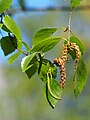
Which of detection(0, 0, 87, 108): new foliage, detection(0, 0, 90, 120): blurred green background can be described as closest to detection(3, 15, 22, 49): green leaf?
detection(0, 0, 87, 108): new foliage

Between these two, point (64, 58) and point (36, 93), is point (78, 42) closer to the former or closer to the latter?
point (64, 58)

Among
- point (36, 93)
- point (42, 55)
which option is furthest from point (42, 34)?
point (36, 93)

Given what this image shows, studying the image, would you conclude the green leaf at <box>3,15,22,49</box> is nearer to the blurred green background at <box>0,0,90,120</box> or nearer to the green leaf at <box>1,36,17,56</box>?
the green leaf at <box>1,36,17,56</box>

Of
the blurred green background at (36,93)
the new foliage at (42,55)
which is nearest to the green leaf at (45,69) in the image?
the new foliage at (42,55)

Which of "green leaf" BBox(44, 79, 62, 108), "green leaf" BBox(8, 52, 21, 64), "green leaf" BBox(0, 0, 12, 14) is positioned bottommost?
"green leaf" BBox(44, 79, 62, 108)

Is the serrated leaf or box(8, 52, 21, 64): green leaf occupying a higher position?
the serrated leaf

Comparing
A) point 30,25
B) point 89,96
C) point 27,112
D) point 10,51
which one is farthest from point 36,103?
point 10,51
